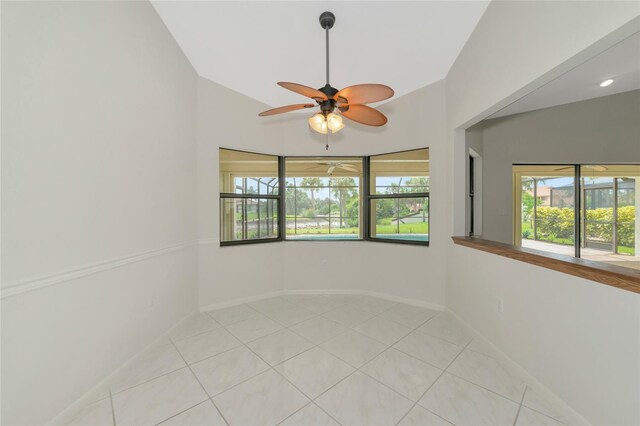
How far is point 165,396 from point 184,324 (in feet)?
3.66

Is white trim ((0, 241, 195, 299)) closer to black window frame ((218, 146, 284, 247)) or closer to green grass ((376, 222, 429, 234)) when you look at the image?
black window frame ((218, 146, 284, 247))

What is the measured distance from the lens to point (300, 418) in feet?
4.69

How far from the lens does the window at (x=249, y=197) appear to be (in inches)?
124

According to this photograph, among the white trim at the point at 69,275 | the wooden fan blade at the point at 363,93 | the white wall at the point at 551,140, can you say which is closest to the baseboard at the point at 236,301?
the white trim at the point at 69,275

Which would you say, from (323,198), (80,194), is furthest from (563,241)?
(80,194)

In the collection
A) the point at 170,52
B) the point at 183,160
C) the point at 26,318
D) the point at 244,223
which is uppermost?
the point at 170,52

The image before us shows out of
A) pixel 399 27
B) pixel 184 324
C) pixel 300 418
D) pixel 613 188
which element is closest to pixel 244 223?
pixel 184 324

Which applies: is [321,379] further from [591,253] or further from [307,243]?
[591,253]

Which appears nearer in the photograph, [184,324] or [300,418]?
[300,418]

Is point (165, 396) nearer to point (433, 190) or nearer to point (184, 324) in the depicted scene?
point (184, 324)

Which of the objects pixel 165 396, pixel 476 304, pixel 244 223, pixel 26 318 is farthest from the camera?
pixel 244 223

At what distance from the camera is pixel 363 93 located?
66.9 inches

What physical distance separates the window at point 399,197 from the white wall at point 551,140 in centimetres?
108

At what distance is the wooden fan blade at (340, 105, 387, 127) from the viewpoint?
1974mm
